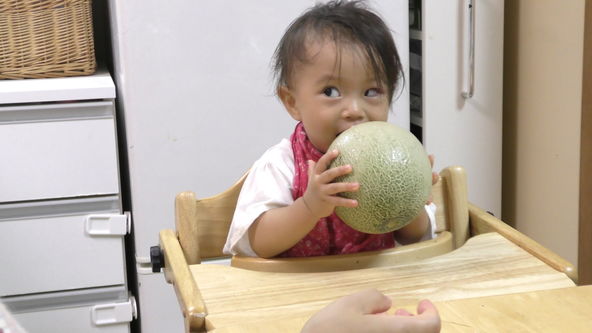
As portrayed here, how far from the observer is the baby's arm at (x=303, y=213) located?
2.81 ft

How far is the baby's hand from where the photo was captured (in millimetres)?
843

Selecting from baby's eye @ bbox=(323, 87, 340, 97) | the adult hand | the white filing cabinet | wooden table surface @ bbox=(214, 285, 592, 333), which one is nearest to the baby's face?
baby's eye @ bbox=(323, 87, 340, 97)

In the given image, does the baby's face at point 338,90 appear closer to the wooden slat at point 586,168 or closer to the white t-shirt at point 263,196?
the white t-shirt at point 263,196

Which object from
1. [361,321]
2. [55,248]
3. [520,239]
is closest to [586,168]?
[520,239]

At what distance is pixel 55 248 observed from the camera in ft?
5.34

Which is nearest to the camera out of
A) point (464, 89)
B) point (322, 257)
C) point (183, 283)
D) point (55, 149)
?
point (183, 283)

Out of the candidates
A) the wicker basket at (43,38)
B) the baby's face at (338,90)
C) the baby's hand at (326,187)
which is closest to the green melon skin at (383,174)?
the baby's hand at (326,187)

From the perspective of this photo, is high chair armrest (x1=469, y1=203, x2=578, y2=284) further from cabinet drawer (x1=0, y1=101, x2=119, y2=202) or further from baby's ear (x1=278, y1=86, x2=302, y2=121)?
cabinet drawer (x1=0, y1=101, x2=119, y2=202)

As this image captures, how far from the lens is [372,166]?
2.73 ft

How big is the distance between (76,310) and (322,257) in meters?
0.89

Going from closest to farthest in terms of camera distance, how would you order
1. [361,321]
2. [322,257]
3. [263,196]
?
[361,321]
[322,257]
[263,196]

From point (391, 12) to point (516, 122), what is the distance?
42cm

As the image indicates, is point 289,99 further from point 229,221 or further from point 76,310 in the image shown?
point 76,310

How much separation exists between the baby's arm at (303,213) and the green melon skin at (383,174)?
0.01m
